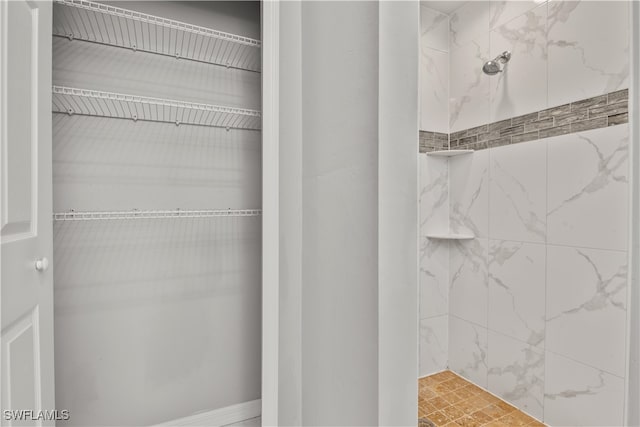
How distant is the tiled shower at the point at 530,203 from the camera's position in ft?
4.29

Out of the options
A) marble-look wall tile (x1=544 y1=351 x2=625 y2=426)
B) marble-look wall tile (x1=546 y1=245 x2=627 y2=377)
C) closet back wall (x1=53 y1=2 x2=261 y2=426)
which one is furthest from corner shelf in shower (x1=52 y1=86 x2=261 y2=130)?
marble-look wall tile (x1=544 y1=351 x2=625 y2=426)

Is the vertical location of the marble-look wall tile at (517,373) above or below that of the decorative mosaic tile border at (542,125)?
below

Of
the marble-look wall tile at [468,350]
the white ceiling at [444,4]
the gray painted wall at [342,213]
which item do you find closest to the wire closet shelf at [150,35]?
the gray painted wall at [342,213]

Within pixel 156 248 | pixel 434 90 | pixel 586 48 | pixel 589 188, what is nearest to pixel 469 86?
pixel 434 90

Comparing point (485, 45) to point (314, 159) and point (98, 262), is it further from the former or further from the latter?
point (98, 262)

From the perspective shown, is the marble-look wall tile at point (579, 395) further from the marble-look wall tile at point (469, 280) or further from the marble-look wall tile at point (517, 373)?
the marble-look wall tile at point (469, 280)

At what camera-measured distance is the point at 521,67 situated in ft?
5.38

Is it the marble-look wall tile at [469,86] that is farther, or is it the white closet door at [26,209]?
the marble-look wall tile at [469,86]

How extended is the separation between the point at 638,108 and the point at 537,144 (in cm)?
103

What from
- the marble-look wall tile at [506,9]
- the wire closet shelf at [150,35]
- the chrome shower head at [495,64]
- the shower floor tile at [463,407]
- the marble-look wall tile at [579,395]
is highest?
the marble-look wall tile at [506,9]

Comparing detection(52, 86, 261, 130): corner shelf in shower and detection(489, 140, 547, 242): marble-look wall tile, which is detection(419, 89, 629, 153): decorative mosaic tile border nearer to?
detection(489, 140, 547, 242): marble-look wall tile

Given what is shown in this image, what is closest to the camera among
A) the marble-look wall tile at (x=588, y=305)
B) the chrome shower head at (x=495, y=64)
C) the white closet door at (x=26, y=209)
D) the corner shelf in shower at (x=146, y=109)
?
the white closet door at (x=26, y=209)

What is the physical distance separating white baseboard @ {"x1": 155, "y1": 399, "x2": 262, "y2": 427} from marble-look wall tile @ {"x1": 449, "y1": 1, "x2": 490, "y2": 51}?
221 centimetres

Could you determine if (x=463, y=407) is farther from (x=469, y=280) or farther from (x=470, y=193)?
(x=470, y=193)
